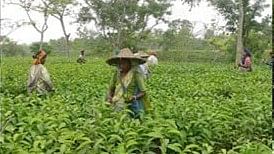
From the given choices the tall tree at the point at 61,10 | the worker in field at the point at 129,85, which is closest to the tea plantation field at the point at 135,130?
the worker in field at the point at 129,85

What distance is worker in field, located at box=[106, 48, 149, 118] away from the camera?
606 centimetres

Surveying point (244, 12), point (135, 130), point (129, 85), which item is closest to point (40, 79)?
point (129, 85)

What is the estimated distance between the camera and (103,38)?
46625mm

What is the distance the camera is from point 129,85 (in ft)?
20.1

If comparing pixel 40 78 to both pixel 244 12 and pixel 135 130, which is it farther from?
pixel 244 12

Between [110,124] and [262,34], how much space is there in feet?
113

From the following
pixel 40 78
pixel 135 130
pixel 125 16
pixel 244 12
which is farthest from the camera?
pixel 125 16

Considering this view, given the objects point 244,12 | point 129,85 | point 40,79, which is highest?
point 244,12

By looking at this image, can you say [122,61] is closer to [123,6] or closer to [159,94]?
[159,94]

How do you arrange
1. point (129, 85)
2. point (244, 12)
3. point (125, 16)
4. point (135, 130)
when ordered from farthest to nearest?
point (125, 16) < point (244, 12) < point (129, 85) < point (135, 130)

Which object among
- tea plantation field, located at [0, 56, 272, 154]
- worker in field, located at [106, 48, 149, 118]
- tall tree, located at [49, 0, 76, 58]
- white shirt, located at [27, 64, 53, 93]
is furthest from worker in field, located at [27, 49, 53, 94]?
tall tree, located at [49, 0, 76, 58]

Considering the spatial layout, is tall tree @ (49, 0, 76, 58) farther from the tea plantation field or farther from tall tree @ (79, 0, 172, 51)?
the tea plantation field

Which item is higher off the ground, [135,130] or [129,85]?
[129,85]

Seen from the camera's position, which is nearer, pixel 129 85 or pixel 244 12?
pixel 129 85
